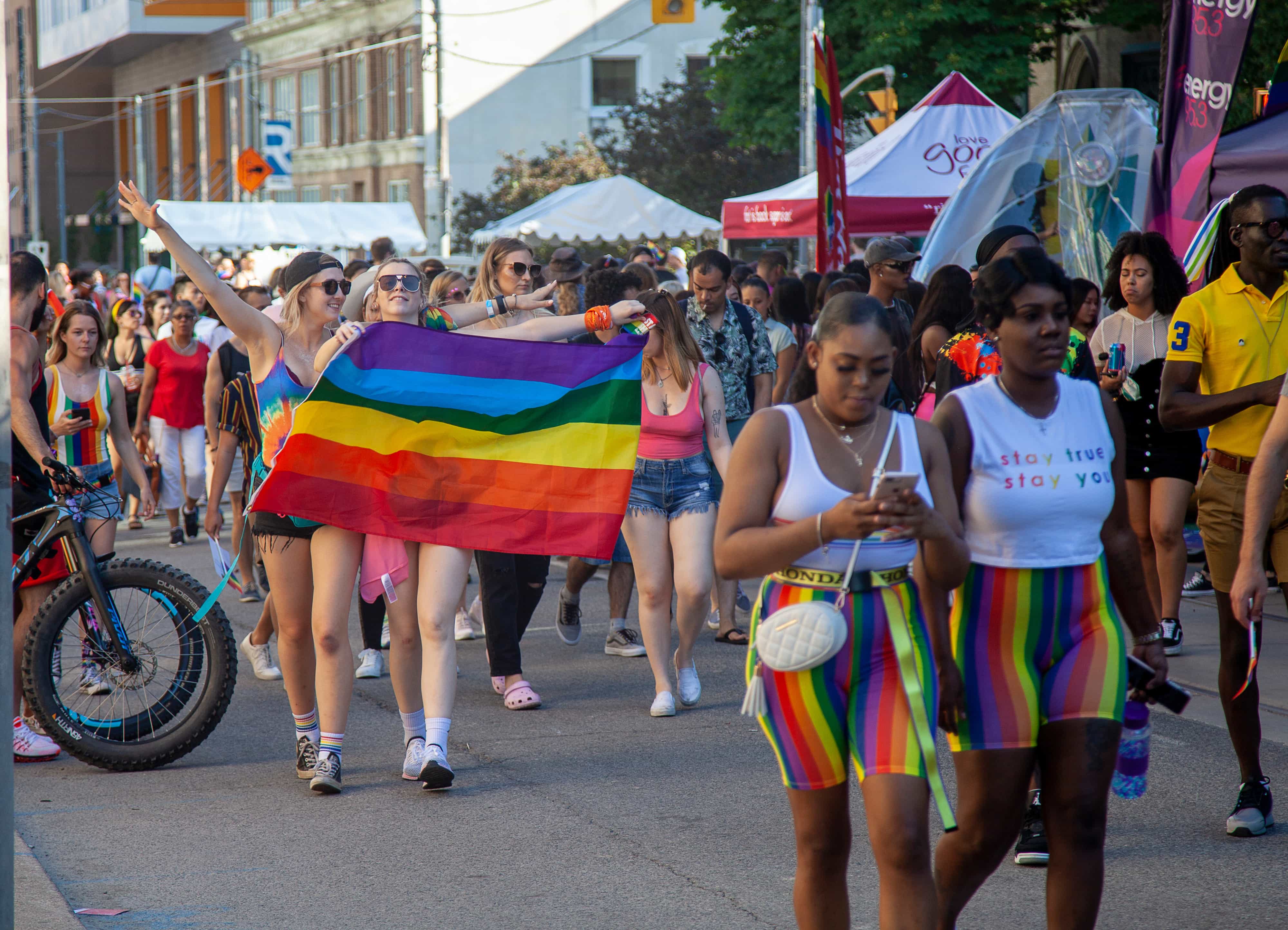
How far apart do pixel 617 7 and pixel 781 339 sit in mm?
39100

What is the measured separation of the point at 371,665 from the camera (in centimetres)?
848

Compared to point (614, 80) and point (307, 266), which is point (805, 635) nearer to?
point (307, 266)

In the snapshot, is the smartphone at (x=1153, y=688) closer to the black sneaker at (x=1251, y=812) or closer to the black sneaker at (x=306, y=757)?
the black sneaker at (x=1251, y=812)

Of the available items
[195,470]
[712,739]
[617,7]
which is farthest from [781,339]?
[617,7]

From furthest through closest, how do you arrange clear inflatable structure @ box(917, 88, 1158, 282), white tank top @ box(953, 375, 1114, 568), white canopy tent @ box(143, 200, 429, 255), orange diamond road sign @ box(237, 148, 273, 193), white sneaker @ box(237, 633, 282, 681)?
white canopy tent @ box(143, 200, 429, 255) → orange diamond road sign @ box(237, 148, 273, 193) → clear inflatable structure @ box(917, 88, 1158, 282) → white sneaker @ box(237, 633, 282, 681) → white tank top @ box(953, 375, 1114, 568)

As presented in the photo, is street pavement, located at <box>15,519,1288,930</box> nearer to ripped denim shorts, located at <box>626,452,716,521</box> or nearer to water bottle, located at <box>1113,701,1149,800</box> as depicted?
water bottle, located at <box>1113,701,1149,800</box>

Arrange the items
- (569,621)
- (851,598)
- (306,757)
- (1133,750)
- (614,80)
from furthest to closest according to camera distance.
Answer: (614,80) < (569,621) < (306,757) < (1133,750) < (851,598)

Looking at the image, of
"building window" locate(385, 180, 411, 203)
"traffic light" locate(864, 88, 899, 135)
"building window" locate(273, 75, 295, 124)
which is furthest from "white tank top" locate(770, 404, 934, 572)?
"building window" locate(273, 75, 295, 124)

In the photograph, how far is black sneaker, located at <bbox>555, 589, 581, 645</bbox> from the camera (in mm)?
8969

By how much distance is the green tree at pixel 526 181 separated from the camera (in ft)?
132

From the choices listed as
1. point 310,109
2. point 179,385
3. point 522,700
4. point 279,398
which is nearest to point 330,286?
point 279,398

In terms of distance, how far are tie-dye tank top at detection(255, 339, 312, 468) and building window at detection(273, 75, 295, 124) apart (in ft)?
160

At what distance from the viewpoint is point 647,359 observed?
7367 millimetres

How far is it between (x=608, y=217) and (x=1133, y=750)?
19.2 m
